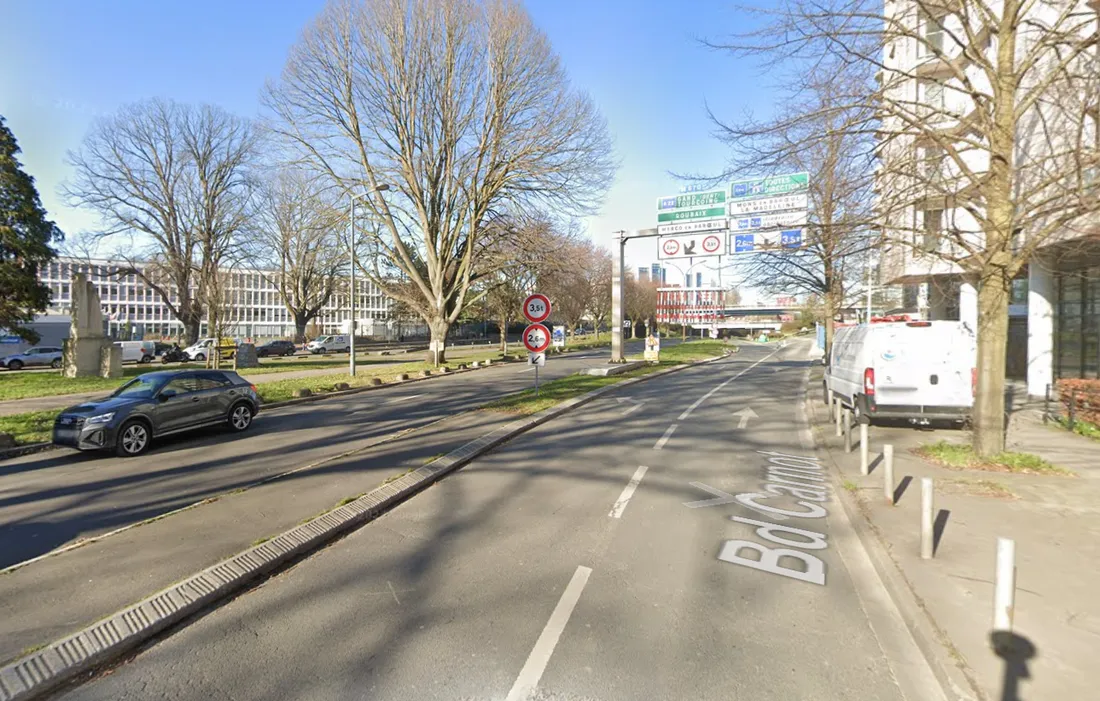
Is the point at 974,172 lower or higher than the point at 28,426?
higher

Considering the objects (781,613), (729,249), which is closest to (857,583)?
(781,613)

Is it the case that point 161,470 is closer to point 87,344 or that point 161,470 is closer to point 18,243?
point 87,344

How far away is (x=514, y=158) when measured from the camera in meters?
25.0

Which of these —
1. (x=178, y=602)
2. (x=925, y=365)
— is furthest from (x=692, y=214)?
(x=178, y=602)

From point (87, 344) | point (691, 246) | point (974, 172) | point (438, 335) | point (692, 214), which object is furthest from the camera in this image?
point (438, 335)

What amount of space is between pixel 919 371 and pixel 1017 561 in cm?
651

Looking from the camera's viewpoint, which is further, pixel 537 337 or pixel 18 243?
pixel 18 243

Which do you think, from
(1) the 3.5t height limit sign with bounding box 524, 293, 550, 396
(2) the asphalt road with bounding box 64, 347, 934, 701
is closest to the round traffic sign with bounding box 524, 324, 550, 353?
(1) the 3.5t height limit sign with bounding box 524, 293, 550, 396

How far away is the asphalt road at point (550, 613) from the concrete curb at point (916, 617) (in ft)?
0.66

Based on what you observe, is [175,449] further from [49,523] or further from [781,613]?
[781,613]

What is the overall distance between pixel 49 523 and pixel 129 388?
203 inches

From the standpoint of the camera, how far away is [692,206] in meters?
19.5

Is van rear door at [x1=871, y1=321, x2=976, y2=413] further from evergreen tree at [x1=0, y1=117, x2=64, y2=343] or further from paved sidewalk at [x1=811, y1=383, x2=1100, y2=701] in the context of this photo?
evergreen tree at [x1=0, y1=117, x2=64, y2=343]

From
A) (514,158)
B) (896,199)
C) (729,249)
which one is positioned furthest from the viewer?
(514,158)
